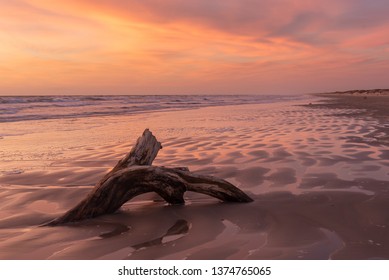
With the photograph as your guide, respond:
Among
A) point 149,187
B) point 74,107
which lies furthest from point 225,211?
point 74,107

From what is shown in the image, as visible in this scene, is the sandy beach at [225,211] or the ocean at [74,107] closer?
the sandy beach at [225,211]

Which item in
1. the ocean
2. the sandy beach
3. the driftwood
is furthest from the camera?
the ocean

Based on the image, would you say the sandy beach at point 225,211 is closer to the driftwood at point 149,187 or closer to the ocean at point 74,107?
the driftwood at point 149,187

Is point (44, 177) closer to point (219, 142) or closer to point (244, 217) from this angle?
point (244, 217)

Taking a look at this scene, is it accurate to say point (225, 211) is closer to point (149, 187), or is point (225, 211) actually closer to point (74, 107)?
point (149, 187)

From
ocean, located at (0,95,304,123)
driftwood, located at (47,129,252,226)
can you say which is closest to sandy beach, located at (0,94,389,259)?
driftwood, located at (47,129,252,226)

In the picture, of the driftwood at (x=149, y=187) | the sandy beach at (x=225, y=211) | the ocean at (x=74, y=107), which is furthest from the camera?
the ocean at (x=74, y=107)

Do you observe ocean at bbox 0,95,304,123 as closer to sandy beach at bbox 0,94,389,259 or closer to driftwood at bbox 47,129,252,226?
sandy beach at bbox 0,94,389,259

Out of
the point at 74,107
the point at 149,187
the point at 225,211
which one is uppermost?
the point at 74,107

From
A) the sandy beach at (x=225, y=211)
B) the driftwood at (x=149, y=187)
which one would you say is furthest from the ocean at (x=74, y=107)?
the driftwood at (x=149, y=187)

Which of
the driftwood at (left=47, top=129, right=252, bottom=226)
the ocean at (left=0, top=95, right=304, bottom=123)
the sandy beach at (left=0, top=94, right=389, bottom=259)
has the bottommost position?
the sandy beach at (left=0, top=94, right=389, bottom=259)

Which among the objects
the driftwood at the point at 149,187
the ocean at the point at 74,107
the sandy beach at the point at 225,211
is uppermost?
the ocean at the point at 74,107

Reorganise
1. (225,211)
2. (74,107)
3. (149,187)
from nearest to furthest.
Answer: (225,211) → (149,187) → (74,107)
